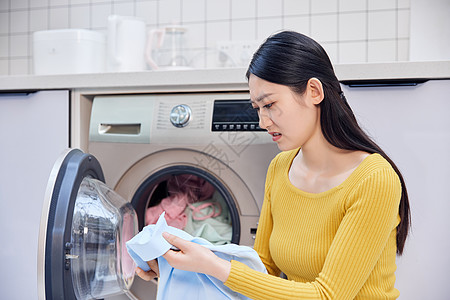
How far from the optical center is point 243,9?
1.89 metres

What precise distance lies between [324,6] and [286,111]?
41.4 inches

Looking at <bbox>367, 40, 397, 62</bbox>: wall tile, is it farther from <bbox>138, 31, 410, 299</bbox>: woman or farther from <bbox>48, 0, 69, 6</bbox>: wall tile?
<bbox>48, 0, 69, 6</bbox>: wall tile

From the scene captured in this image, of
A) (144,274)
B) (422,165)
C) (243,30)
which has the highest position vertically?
(243,30)

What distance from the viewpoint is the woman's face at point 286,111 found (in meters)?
0.93

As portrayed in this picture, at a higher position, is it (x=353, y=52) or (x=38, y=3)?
(x=38, y=3)

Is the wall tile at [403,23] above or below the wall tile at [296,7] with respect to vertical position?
below

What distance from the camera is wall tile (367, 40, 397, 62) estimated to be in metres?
1.78

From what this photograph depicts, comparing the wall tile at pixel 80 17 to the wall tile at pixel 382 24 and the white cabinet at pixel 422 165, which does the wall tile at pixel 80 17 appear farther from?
the white cabinet at pixel 422 165

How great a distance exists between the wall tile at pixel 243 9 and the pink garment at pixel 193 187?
82cm

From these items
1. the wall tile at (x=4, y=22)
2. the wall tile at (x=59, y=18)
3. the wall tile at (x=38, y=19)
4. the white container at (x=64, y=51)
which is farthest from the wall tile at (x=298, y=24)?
the wall tile at (x=4, y=22)

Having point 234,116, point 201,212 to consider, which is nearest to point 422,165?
point 234,116

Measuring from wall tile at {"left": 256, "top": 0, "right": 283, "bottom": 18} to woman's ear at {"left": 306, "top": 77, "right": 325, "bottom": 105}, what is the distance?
1.03 metres

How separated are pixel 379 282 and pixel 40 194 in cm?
102

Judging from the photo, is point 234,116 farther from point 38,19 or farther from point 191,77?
point 38,19
